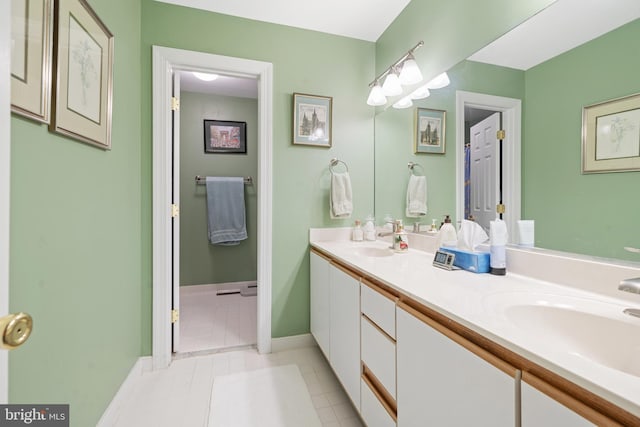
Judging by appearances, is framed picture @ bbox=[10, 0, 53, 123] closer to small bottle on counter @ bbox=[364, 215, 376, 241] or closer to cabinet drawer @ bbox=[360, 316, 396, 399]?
cabinet drawer @ bbox=[360, 316, 396, 399]

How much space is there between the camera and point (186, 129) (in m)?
3.13

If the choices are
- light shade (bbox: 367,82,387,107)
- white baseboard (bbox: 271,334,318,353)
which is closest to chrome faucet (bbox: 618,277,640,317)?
light shade (bbox: 367,82,387,107)

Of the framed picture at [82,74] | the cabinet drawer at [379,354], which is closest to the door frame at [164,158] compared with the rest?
the framed picture at [82,74]

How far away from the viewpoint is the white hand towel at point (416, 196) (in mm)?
1730

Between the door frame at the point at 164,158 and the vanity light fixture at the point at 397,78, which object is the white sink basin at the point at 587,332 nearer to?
the vanity light fixture at the point at 397,78

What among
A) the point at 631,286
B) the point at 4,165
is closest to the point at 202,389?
the point at 4,165

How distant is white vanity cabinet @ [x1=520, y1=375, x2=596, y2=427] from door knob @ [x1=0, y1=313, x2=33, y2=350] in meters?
0.90

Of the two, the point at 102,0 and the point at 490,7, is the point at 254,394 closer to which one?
the point at 102,0

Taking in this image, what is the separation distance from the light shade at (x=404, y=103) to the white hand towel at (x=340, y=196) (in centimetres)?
60

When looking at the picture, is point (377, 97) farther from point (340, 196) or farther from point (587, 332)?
point (587, 332)

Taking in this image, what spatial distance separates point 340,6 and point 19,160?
185 centimetres

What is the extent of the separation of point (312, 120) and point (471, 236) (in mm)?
1337

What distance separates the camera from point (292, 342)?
202cm

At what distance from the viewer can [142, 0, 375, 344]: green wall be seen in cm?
186
